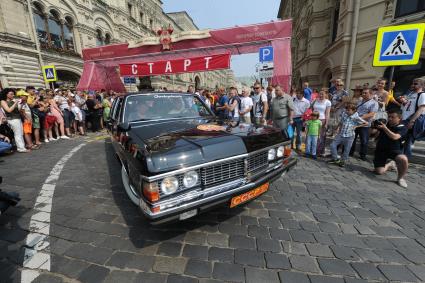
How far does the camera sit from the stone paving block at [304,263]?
202cm

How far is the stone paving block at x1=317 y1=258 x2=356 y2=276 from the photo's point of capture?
1984 mm

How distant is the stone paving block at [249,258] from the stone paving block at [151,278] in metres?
0.77

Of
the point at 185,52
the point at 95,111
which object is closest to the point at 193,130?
the point at 185,52

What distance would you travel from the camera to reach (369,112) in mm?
5039

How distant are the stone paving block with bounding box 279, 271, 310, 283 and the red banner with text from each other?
823 cm

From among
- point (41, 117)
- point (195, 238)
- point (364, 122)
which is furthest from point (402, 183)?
point (41, 117)

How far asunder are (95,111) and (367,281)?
11.6 metres

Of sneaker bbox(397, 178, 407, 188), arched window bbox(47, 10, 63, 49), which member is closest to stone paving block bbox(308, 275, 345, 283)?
sneaker bbox(397, 178, 407, 188)

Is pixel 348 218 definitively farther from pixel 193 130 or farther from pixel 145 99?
pixel 145 99

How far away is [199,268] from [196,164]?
1071 mm

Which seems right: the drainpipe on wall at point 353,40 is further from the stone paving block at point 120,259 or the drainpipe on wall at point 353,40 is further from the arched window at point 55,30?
the arched window at point 55,30

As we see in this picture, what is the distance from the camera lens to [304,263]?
6.88 ft

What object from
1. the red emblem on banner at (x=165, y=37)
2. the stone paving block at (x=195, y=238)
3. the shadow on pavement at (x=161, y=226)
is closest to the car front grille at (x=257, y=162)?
the shadow on pavement at (x=161, y=226)

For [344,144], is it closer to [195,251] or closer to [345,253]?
[345,253]
